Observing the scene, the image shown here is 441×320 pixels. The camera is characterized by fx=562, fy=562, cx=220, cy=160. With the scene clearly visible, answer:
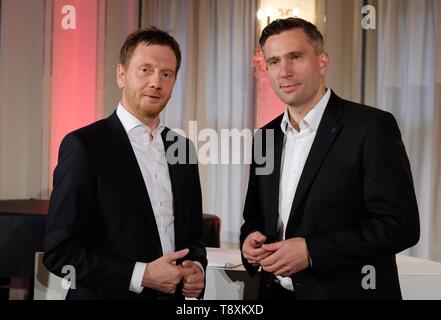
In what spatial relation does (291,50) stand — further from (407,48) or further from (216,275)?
(407,48)

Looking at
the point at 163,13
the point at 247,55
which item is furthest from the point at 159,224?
the point at 163,13

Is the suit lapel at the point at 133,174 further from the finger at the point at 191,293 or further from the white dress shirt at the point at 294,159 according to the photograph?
the white dress shirt at the point at 294,159

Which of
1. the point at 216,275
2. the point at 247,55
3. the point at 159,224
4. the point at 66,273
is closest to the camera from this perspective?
the point at 66,273

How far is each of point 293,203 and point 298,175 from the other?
99 millimetres

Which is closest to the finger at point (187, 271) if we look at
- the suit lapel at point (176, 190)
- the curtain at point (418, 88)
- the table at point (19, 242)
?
the suit lapel at point (176, 190)

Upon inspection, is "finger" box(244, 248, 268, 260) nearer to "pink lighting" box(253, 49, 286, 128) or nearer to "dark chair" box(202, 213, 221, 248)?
"dark chair" box(202, 213, 221, 248)

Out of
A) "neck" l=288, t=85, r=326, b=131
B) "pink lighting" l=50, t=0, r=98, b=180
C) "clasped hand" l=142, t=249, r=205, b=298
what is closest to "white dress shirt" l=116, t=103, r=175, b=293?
"clasped hand" l=142, t=249, r=205, b=298

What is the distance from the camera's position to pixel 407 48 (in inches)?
171

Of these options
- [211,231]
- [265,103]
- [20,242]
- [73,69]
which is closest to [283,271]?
[20,242]

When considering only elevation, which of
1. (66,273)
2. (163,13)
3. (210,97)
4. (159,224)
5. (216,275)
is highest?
(163,13)

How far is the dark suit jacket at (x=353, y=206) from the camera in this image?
1616mm

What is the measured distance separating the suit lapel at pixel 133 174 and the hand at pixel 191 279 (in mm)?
122

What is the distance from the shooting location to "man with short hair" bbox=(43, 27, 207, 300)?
5.18 ft

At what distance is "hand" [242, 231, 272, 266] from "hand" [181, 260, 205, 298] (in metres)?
0.16
